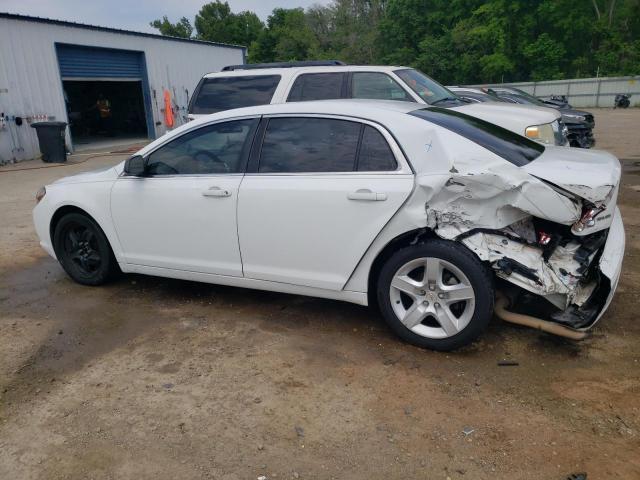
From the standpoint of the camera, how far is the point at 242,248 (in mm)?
4004

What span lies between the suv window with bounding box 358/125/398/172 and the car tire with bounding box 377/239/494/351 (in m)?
0.58

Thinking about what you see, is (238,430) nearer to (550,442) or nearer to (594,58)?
(550,442)

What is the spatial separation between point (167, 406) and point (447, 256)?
76.2 inches

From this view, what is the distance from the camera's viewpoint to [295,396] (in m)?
3.15

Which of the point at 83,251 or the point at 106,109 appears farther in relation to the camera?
the point at 106,109

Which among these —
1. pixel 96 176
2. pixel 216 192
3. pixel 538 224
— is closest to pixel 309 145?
pixel 216 192

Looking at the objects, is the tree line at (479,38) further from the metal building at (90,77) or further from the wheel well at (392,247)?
the wheel well at (392,247)

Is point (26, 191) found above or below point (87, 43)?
below

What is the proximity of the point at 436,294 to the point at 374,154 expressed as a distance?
1030 millimetres

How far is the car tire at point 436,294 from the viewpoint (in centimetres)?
329

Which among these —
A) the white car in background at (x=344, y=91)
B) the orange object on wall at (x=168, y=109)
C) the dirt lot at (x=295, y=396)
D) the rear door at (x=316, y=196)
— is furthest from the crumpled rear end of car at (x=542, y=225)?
the orange object on wall at (x=168, y=109)

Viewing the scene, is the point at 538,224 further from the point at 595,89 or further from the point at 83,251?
the point at 595,89

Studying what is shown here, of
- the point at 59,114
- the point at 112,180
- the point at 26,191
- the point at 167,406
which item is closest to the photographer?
the point at 167,406

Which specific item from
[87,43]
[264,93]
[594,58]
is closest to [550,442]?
[264,93]
